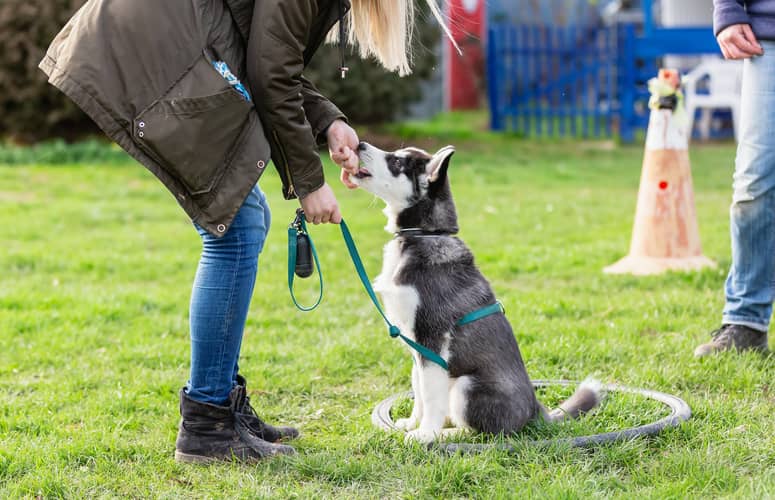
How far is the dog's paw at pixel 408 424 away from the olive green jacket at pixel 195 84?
3.79 ft

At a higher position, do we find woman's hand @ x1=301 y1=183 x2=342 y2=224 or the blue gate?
the blue gate

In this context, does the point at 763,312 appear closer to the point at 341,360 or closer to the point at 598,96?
the point at 341,360

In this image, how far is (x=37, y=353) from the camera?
478cm

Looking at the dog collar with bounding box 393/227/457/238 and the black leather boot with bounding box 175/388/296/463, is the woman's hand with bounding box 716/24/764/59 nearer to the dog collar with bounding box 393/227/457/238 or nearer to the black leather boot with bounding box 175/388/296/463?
the dog collar with bounding box 393/227/457/238

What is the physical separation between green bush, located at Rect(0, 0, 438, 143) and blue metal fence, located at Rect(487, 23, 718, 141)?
290 centimetres

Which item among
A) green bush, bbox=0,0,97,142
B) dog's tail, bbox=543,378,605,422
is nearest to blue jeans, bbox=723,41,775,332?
dog's tail, bbox=543,378,605,422

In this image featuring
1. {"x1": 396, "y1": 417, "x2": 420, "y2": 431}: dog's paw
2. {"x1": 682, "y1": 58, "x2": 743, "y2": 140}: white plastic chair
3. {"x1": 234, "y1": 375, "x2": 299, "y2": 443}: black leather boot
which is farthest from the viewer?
{"x1": 682, "y1": 58, "x2": 743, "y2": 140}: white plastic chair

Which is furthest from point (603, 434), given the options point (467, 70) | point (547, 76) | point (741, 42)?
point (467, 70)

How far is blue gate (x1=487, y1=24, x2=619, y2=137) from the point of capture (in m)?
16.7

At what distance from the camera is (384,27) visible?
3.47 metres

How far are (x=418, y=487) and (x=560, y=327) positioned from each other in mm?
2168

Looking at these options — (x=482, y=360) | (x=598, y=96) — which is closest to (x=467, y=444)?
(x=482, y=360)

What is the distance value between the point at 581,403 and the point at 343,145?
139 centimetres

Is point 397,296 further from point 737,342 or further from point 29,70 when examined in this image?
point 29,70
